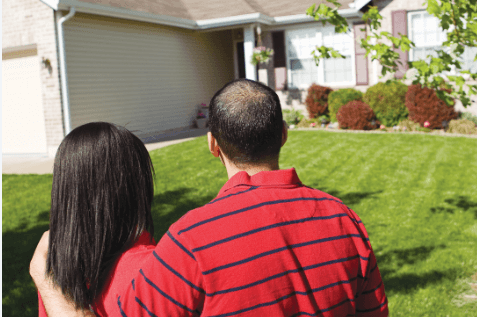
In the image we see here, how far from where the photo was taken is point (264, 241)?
123cm

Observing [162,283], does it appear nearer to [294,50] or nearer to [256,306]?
[256,306]

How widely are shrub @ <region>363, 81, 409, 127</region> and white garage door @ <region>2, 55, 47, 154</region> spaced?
840cm

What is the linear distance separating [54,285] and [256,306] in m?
0.63

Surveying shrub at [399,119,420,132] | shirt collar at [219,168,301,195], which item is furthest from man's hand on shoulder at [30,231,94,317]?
shrub at [399,119,420,132]

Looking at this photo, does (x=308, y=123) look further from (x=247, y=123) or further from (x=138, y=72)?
(x=247, y=123)

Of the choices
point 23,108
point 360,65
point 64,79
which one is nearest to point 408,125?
point 360,65

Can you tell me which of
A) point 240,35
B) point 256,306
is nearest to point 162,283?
point 256,306

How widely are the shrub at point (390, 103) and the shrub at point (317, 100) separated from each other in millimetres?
1658

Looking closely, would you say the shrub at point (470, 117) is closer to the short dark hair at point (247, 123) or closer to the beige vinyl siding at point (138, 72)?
the beige vinyl siding at point (138, 72)

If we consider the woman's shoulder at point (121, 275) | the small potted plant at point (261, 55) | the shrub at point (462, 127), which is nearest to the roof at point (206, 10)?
the small potted plant at point (261, 55)

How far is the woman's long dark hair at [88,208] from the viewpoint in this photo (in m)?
1.41

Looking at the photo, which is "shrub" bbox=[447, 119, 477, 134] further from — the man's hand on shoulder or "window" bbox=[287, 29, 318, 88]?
the man's hand on shoulder

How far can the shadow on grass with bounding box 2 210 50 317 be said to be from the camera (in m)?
4.14

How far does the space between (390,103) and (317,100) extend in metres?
2.36
